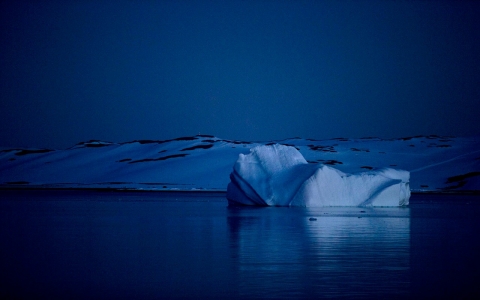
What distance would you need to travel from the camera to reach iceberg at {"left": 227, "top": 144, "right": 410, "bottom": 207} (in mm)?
30031

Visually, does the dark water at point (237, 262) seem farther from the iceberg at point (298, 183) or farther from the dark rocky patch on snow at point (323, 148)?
the dark rocky patch on snow at point (323, 148)

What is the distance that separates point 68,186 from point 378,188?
2020 inches

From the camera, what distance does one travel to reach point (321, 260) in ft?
37.1

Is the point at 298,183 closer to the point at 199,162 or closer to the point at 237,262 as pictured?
the point at 237,262

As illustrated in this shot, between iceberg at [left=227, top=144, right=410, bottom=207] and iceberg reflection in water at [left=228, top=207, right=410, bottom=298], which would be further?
iceberg at [left=227, top=144, right=410, bottom=207]

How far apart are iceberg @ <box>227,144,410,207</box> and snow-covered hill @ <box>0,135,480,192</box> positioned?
3487 centimetres

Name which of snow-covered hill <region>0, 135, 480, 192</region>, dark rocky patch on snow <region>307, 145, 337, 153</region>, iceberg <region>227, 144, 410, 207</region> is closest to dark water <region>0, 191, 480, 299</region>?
iceberg <region>227, 144, 410, 207</region>

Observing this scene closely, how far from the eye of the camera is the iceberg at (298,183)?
3003 cm

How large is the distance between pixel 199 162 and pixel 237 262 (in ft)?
234

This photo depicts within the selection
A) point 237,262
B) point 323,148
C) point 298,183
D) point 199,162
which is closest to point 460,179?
point 323,148

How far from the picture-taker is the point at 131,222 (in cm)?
2048

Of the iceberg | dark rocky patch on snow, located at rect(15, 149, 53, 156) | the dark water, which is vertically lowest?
the dark water

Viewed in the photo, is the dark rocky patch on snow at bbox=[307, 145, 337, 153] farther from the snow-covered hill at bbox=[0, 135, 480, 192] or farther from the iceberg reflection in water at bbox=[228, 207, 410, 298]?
the iceberg reflection in water at bbox=[228, 207, 410, 298]

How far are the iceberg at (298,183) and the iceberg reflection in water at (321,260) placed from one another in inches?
435
